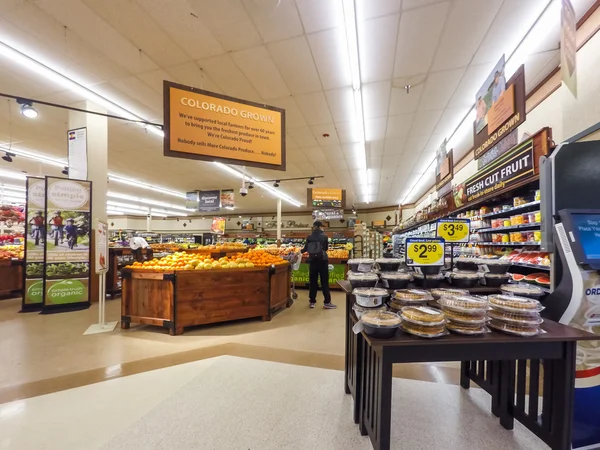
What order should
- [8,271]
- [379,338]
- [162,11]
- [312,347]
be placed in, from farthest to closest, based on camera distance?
[8,271] < [312,347] < [162,11] < [379,338]

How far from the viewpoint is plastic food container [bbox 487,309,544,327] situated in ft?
4.63

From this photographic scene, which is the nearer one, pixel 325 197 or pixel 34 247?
pixel 34 247

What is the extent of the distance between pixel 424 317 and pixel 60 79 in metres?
6.35

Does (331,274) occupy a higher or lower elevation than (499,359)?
lower

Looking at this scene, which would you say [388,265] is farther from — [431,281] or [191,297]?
[191,297]

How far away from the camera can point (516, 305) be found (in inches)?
57.4

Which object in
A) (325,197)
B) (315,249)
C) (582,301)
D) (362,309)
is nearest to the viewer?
(582,301)

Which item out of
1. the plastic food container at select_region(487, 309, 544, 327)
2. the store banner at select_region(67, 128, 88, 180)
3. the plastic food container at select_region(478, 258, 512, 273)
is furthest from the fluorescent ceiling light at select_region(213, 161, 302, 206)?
the plastic food container at select_region(487, 309, 544, 327)

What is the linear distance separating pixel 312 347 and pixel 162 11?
443 centimetres

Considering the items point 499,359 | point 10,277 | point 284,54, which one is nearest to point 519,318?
point 499,359

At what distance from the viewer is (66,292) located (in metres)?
5.16

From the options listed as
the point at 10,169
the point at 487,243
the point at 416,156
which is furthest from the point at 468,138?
the point at 10,169

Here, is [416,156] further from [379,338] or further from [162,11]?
[379,338]

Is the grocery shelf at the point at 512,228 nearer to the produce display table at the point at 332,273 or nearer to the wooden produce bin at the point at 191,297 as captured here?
the produce display table at the point at 332,273
